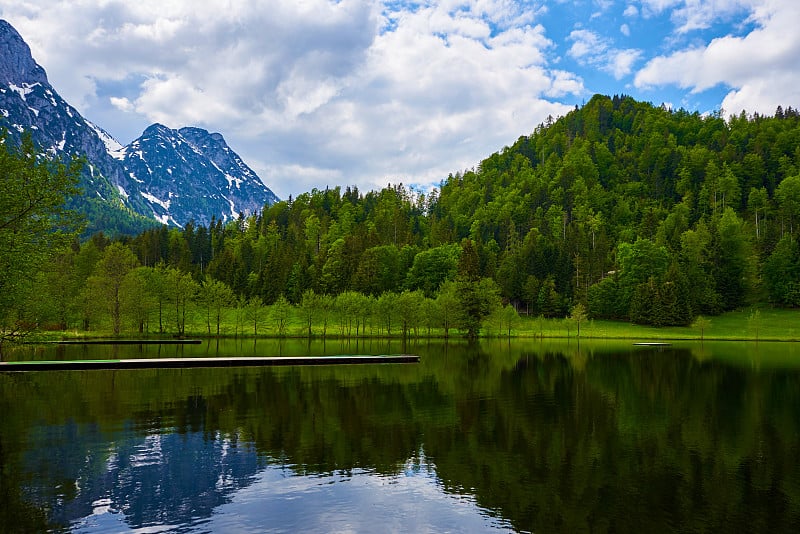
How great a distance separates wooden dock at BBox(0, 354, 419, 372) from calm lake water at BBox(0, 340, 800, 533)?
10.9 metres

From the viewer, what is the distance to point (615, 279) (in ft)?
589

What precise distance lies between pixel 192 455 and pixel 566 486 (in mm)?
14664

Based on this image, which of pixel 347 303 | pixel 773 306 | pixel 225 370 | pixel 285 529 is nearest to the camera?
pixel 285 529

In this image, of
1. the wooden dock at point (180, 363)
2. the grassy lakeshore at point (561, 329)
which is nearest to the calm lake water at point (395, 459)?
the wooden dock at point (180, 363)

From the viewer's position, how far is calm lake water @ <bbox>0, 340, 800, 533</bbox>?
1572cm

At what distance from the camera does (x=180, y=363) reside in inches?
2338

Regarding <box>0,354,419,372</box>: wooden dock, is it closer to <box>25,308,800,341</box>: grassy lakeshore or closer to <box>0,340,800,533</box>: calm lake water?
<box>0,340,800,533</box>: calm lake water

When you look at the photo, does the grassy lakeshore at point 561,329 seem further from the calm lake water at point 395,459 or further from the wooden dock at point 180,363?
the calm lake water at point 395,459

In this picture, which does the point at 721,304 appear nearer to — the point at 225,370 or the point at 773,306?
the point at 773,306

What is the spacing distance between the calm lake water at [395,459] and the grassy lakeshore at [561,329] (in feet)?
301

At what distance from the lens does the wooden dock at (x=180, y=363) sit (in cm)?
5356

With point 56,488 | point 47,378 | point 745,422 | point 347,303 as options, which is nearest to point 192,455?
point 56,488

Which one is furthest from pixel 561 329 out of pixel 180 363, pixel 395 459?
pixel 395 459

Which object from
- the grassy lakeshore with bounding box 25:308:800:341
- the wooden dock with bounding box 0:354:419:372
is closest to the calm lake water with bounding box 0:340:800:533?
the wooden dock with bounding box 0:354:419:372
